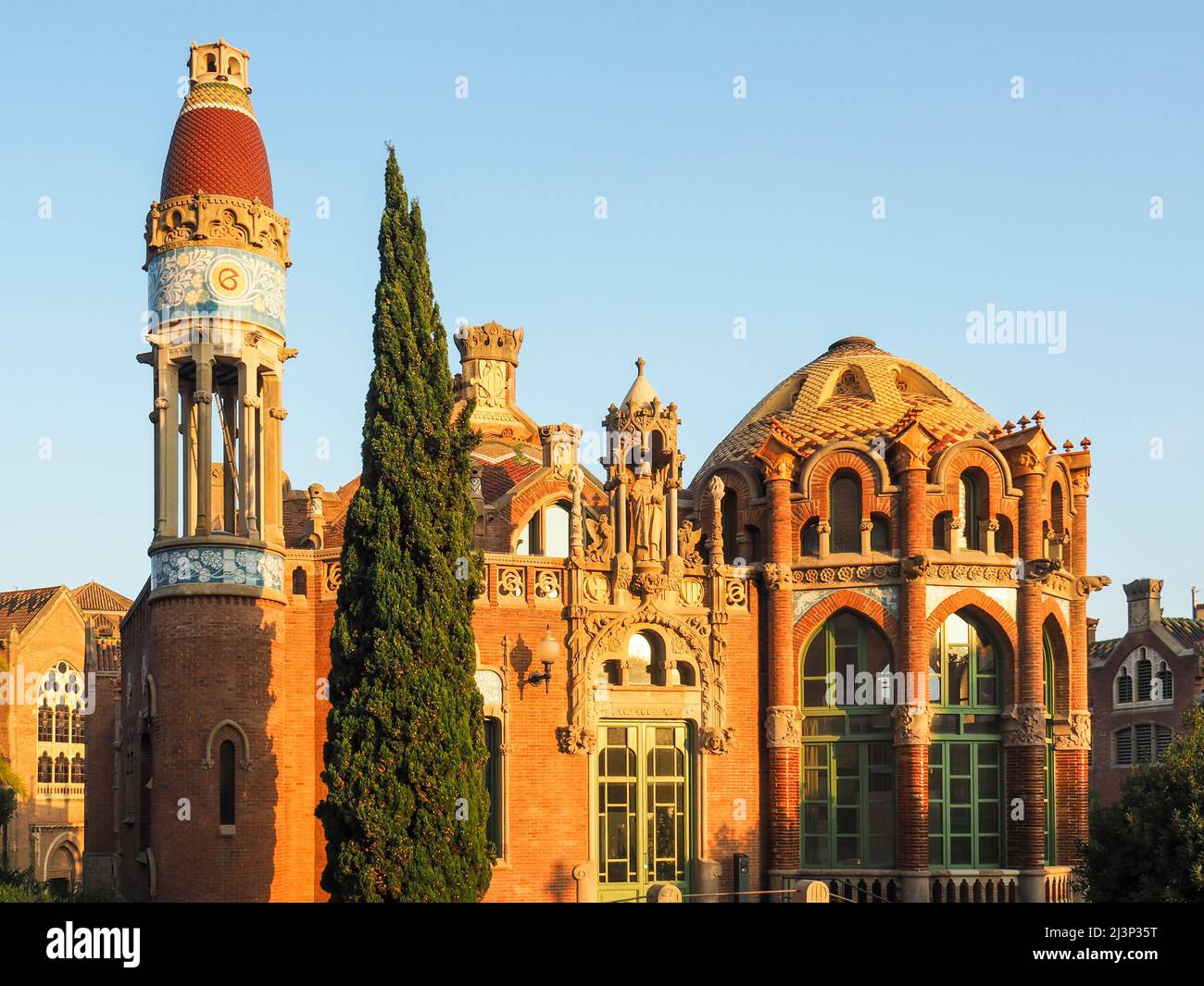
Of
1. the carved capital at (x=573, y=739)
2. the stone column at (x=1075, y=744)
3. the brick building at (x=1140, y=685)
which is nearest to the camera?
the carved capital at (x=573, y=739)

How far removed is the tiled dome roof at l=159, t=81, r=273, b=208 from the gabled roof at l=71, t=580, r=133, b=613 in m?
51.8

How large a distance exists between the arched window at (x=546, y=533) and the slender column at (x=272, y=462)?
700 cm

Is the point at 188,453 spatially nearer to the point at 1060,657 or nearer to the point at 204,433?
the point at 204,433

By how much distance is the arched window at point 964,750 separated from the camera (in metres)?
33.9

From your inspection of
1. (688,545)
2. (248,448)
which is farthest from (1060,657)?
(248,448)

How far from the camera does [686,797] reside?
33.7 m

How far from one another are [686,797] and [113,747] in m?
14.4

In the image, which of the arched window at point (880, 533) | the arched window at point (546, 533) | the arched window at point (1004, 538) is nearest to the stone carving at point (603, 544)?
the arched window at point (546, 533)

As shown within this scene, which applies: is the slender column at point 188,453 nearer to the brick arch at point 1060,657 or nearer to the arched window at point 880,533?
the arched window at point 880,533

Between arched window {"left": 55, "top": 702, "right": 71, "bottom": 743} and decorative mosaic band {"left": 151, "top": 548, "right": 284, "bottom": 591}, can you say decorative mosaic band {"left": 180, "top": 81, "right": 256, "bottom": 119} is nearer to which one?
decorative mosaic band {"left": 151, "top": 548, "right": 284, "bottom": 591}

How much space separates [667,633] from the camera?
33.7 meters

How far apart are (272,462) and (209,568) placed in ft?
8.71

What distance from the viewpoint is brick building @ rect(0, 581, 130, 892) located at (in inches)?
2785
